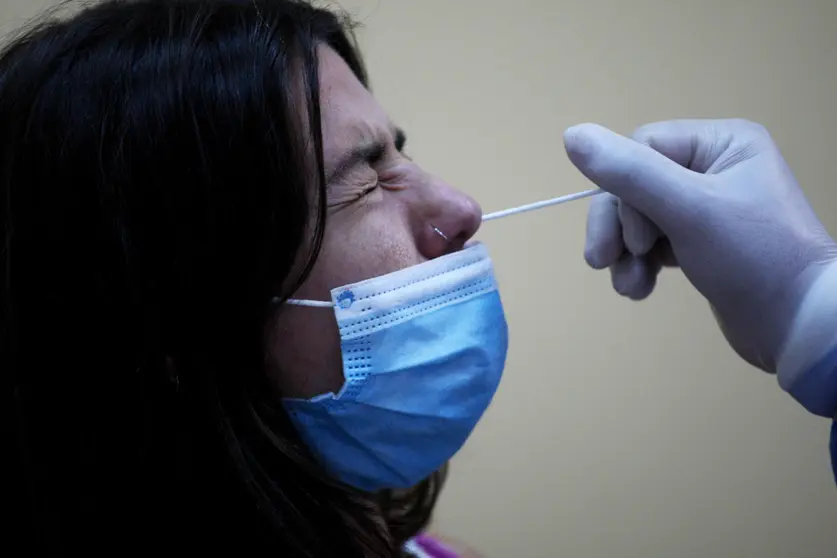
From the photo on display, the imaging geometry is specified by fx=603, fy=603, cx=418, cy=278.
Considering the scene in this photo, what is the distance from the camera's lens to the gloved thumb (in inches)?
27.9

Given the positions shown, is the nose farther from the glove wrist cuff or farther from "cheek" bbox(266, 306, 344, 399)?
the glove wrist cuff

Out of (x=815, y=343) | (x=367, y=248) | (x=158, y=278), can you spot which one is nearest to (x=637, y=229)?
(x=815, y=343)

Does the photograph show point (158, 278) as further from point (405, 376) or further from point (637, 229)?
point (637, 229)

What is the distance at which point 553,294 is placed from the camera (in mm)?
1418

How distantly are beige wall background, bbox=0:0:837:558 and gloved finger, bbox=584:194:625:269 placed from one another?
54cm

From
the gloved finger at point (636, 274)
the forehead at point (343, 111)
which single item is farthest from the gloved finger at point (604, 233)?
the forehead at point (343, 111)

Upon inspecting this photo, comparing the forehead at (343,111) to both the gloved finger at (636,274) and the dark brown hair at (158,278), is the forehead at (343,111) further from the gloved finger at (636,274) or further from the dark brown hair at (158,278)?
the gloved finger at (636,274)

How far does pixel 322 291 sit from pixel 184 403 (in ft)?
0.62

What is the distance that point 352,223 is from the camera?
68 cm

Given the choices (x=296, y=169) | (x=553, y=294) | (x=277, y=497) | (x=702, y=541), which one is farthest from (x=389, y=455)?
(x=702, y=541)

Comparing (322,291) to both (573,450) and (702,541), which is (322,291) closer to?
(573,450)

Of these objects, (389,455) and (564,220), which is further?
(564,220)

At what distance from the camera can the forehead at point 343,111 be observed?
680mm

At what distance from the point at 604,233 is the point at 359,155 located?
1.22 ft
